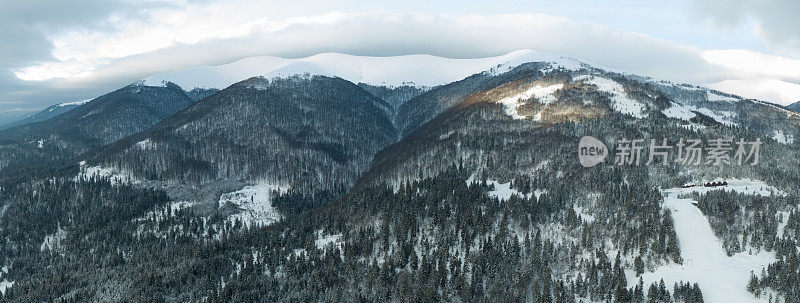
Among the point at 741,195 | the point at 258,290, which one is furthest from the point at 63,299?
the point at 741,195

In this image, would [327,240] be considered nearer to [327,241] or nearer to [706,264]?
[327,241]

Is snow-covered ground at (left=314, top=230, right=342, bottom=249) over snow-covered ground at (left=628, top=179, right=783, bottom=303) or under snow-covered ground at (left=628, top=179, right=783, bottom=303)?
under

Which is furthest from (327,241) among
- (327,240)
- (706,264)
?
(706,264)

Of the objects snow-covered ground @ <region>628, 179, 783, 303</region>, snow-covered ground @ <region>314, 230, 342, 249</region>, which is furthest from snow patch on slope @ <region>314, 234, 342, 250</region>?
snow-covered ground @ <region>628, 179, 783, 303</region>

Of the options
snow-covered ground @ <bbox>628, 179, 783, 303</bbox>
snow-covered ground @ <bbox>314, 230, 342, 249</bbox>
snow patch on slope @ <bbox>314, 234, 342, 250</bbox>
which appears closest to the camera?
snow-covered ground @ <bbox>628, 179, 783, 303</bbox>

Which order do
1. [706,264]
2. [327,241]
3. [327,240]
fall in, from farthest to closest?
[327,240] < [327,241] < [706,264]

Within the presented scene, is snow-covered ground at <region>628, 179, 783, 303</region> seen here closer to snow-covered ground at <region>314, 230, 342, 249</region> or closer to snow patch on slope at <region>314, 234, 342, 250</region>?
snow-covered ground at <region>314, 230, 342, 249</region>

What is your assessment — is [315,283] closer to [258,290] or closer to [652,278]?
[258,290]

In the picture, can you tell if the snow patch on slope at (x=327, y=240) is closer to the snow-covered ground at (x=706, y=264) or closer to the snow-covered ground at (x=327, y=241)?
the snow-covered ground at (x=327, y=241)

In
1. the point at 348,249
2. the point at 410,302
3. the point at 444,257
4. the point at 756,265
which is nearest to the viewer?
the point at 756,265
